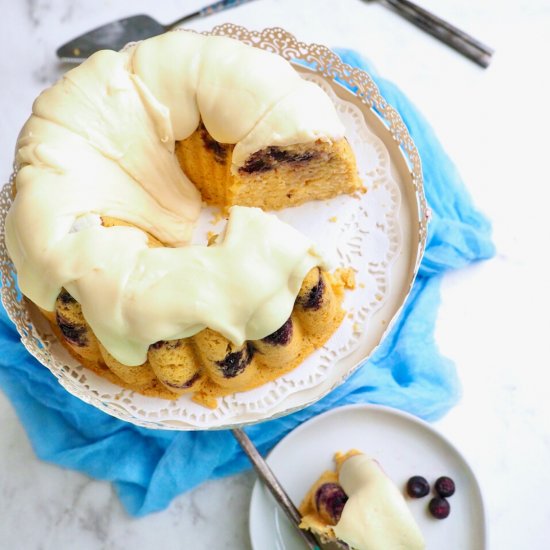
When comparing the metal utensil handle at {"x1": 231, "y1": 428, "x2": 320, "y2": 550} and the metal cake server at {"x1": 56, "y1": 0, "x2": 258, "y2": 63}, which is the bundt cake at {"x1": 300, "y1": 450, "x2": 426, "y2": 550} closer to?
the metal utensil handle at {"x1": 231, "y1": 428, "x2": 320, "y2": 550}

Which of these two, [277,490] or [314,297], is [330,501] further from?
[314,297]

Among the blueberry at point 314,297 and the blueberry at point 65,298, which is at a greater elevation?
the blueberry at point 314,297

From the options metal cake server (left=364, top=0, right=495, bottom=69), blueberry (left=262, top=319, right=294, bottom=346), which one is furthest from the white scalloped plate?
metal cake server (left=364, top=0, right=495, bottom=69)

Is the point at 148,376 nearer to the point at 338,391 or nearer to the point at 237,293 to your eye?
the point at 237,293

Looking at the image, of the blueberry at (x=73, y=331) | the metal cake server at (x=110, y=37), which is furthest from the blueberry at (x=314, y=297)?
the metal cake server at (x=110, y=37)

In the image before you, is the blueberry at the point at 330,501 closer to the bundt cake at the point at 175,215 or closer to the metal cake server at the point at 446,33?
the bundt cake at the point at 175,215

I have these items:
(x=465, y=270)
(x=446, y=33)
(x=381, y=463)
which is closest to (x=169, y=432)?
(x=381, y=463)

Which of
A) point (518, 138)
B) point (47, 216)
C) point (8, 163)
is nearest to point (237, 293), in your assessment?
point (47, 216)
